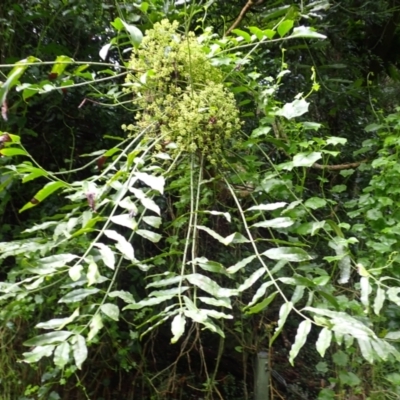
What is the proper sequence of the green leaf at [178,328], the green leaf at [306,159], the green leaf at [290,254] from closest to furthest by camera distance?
the green leaf at [178,328], the green leaf at [290,254], the green leaf at [306,159]

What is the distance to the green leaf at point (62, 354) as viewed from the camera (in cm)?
56

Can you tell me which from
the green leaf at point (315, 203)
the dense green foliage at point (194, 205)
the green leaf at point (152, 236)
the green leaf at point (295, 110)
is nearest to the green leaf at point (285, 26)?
the dense green foliage at point (194, 205)

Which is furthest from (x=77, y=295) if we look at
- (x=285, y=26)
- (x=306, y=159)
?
(x=285, y=26)

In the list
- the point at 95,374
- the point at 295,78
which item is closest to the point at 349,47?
the point at 295,78

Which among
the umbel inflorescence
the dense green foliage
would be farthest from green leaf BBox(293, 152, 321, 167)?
the umbel inflorescence

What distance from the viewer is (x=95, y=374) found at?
1168 mm

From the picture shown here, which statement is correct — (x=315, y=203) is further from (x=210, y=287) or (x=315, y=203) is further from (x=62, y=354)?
(x=62, y=354)

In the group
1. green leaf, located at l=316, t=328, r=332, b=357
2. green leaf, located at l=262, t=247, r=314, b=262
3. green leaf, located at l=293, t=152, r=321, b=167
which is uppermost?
green leaf, located at l=293, t=152, r=321, b=167

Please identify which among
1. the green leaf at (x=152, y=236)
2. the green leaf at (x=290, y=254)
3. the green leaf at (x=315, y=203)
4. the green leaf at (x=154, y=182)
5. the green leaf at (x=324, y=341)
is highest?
the green leaf at (x=154, y=182)

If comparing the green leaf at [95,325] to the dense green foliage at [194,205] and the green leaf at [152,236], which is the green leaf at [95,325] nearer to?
the dense green foliage at [194,205]

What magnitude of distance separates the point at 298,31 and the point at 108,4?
0.77 metres

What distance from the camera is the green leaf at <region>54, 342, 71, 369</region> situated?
1.84ft

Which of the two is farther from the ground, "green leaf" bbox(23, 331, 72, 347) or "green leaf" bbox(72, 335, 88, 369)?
"green leaf" bbox(23, 331, 72, 347)

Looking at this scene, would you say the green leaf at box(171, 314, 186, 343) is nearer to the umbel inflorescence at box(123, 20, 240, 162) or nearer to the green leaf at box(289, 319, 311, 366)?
the green leaf at box(289, 319, 311, 366)
